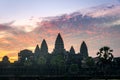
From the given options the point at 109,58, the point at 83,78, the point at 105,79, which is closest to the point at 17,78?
the point at 83,78

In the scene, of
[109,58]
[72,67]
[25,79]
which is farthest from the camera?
[72,67]

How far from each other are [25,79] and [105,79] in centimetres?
3451

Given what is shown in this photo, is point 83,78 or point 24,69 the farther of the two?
point 24,69

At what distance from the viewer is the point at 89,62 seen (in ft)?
650

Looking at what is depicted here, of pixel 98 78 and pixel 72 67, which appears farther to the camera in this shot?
pixel 72 67

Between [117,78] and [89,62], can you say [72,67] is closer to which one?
[89,62]

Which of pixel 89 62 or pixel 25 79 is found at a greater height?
pixel 89 62

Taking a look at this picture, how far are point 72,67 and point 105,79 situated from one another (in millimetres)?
85563

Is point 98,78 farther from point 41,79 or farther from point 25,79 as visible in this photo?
point 25,79

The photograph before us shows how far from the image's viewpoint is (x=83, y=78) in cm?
10819

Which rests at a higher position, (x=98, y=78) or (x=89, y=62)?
(x=89, y=62)

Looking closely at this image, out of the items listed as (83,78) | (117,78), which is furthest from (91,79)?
(117,78)

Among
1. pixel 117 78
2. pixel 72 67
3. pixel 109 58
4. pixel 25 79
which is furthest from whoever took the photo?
pixel 72 67

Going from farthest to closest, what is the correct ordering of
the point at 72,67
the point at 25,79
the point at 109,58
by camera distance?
1. the point at 72,67
2. the point at 109,58
3. the point at 25,79
